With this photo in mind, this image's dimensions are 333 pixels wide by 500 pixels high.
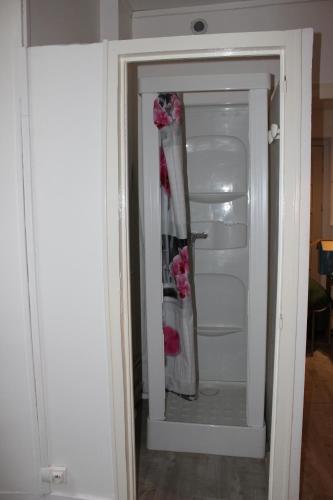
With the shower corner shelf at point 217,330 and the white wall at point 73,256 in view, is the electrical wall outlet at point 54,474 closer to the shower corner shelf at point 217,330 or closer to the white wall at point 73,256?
the white wall at point 73,256

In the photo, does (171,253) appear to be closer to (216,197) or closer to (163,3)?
(216,197)

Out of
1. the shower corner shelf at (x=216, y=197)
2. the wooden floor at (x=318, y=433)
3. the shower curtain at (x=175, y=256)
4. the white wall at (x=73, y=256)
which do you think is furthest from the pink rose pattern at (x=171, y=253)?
the wooden floor at (x=318, y=433)

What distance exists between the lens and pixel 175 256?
2051 mm

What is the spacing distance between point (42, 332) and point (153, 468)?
3.26 feet

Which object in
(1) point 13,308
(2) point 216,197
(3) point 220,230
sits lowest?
(1) point 13,308

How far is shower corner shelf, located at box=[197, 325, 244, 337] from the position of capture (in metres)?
2.50

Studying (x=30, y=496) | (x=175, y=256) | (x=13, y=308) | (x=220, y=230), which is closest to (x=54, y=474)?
(x=30, y=496)

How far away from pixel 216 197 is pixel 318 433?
1.54 metres

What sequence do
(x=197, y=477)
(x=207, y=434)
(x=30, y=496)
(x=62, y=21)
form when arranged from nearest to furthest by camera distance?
(x=30, y=496)
(x=62, y=21)
(x=197, y=477)
(x=207, y=434)

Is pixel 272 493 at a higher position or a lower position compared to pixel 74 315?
lower

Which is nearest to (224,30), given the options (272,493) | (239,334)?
(239,334)

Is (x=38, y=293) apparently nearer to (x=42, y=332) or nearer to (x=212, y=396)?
(x=42, y=332)

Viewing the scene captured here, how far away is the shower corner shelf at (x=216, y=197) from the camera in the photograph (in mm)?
2377

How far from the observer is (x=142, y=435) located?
2.21 m
